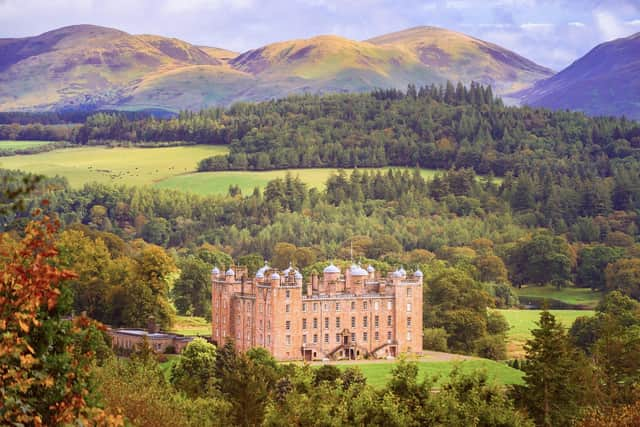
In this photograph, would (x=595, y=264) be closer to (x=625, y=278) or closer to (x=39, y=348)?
(x=625, y=278)

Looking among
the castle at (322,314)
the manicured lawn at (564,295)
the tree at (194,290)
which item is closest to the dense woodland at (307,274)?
the tree at (194,290)

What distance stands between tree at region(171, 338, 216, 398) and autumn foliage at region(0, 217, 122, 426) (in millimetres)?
51101

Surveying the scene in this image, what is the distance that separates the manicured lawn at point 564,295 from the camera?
488 ft

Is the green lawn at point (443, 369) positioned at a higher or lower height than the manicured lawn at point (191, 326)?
higher

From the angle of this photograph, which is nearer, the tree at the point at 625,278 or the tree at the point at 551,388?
the tree at the point at 551,388

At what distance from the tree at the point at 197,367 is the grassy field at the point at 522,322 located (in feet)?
101

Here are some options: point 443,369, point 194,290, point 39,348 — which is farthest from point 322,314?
point 39,348

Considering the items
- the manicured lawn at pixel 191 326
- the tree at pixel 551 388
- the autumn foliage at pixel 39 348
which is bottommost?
the manicured lawn at pixel 191 326

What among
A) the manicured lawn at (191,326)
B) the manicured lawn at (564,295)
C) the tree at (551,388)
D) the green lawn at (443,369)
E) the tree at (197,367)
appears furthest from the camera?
the manicured lawn at (564,295)

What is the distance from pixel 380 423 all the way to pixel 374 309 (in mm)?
47265

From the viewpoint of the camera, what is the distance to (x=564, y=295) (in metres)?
155

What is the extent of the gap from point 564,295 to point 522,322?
29761 mm

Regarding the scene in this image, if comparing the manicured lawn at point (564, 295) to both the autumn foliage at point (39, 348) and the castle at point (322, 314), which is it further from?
the autumn foliage at point (39, 348)

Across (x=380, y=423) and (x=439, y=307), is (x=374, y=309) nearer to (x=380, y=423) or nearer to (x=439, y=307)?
(x=439, y=307)
